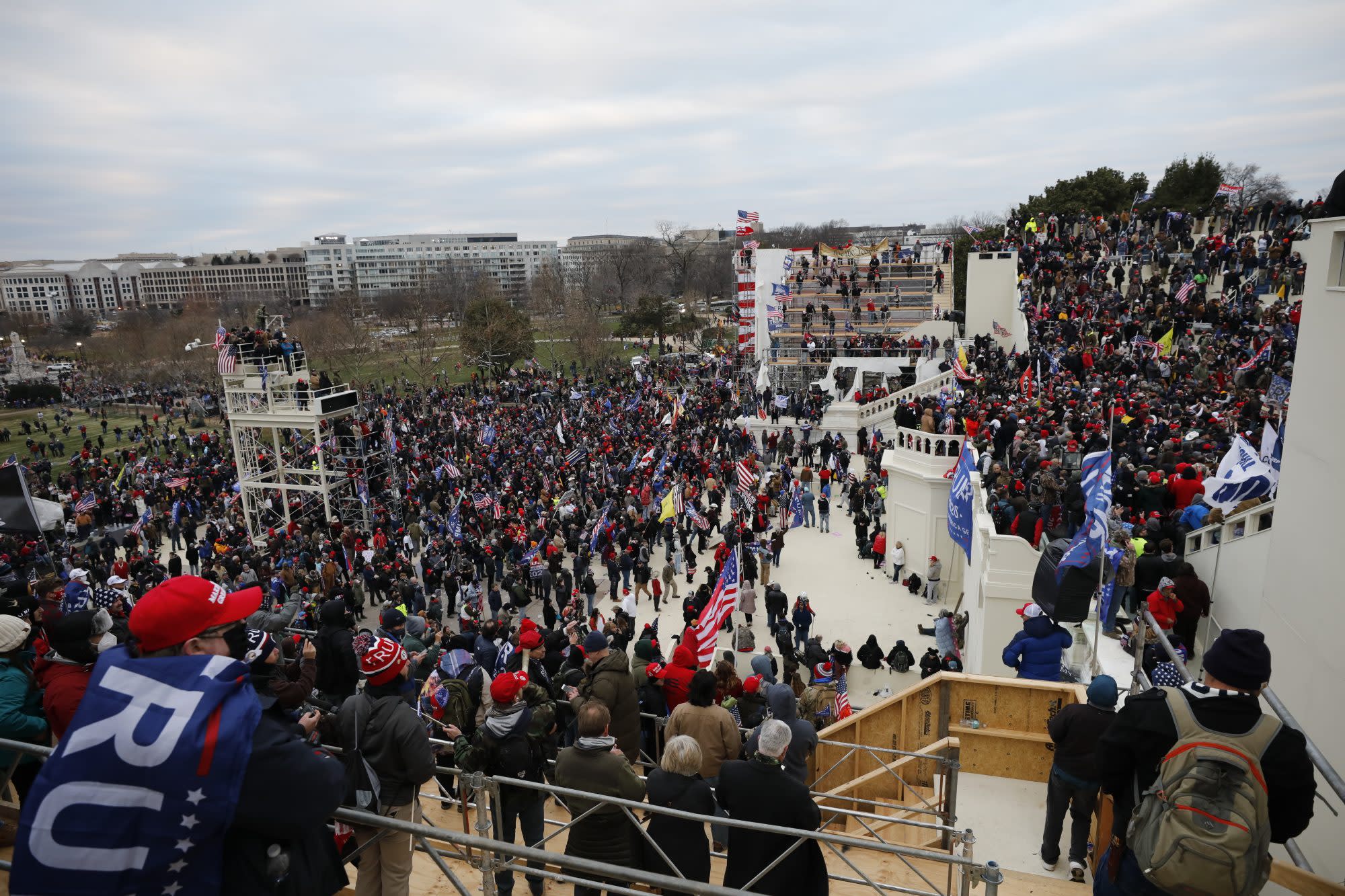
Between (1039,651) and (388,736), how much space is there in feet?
21.8

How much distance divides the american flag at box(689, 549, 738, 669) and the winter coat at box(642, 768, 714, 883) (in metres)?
5.68

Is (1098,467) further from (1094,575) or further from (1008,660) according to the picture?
(1008,660)

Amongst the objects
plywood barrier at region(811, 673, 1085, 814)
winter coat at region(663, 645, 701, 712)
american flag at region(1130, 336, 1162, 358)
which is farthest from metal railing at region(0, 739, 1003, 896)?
american flag at region(1130, 336, 1162, 358)

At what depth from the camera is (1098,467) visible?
956 centimetres

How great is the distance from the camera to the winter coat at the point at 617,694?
6.34 m

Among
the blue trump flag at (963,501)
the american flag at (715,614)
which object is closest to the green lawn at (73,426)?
the american flag at (715,614)

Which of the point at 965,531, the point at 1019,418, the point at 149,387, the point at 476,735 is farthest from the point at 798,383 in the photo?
the point at 149,387

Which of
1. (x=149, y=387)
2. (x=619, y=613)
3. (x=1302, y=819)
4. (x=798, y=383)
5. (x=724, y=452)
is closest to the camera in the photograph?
(x=1302, y=819)

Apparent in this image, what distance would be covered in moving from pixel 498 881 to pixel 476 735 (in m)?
0.95

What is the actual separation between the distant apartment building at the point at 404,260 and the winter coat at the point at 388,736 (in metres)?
141

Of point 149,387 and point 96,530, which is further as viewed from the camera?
point 149,387

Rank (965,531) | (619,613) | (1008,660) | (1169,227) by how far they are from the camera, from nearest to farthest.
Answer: (1008,660) → (619,613) → (965,531) → (1169,227)

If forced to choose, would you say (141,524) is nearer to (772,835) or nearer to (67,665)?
(67,665)

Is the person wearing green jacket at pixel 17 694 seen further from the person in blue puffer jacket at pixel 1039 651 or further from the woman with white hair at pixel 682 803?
the person in blue puffer jacket at pixel 1039 651
